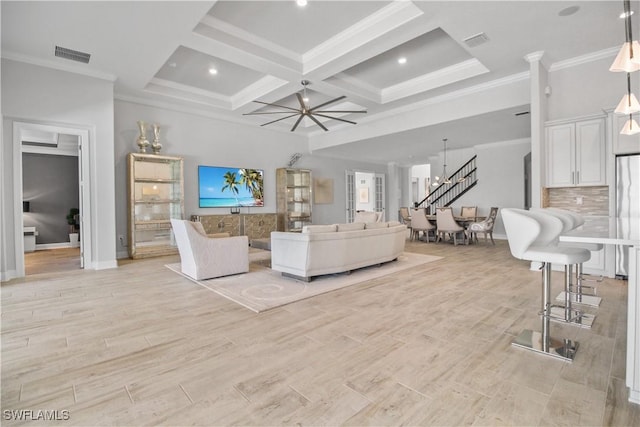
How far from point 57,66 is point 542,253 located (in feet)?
22.0

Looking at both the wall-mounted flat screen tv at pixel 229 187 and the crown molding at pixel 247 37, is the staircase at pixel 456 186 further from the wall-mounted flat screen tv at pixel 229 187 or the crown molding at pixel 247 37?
the crown molding at pixel 247 37

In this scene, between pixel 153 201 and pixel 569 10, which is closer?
pixel 569 10

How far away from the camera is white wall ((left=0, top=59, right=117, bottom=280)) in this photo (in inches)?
176

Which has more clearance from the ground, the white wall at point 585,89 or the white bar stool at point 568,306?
the white wall at point 585,89

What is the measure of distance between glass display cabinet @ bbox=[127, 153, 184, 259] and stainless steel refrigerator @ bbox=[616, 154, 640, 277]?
24.0ft

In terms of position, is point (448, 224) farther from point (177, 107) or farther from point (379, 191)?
point (177, 107)

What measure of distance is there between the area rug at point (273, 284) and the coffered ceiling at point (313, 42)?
10.6 feet

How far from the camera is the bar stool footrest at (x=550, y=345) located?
2.13 metres

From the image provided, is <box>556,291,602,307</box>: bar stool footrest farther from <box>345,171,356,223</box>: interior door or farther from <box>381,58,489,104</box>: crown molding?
<box>345,171,356,223</box>: interior door

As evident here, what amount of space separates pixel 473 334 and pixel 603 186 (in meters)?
3.70

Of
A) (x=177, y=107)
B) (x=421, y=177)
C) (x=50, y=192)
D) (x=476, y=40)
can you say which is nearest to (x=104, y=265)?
(x=177, y=107)

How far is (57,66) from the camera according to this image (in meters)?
4.75

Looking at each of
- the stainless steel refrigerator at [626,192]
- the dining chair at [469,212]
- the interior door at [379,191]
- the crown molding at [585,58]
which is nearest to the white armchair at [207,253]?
the stainless steel refrigerator at [626,192]

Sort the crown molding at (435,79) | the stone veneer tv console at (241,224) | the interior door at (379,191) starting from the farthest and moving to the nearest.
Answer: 1. the interior door at (379,191)
2. the stone veneer tv console at (241,224)
3. the crown molding at (435,79)
